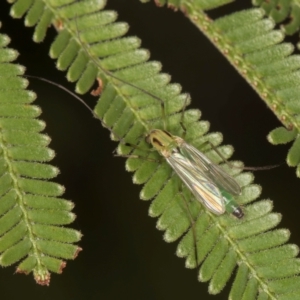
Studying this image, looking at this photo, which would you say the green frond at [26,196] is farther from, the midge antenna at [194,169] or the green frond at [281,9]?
the green frond at [281,9]

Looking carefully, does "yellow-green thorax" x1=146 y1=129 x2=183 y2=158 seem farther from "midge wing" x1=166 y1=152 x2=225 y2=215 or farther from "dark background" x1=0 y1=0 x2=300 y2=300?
"dark background" x1=0 y1=0 x2=300 y2=300

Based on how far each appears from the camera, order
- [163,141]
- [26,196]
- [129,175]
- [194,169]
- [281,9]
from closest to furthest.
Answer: [26,196] → [163,141] → [194,169] → [281,9] → [129,175]

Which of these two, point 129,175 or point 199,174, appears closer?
point 199,174

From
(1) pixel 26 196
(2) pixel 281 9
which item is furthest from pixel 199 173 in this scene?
(2) pixel 281 9

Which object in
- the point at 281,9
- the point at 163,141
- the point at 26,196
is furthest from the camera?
the point at 281,9

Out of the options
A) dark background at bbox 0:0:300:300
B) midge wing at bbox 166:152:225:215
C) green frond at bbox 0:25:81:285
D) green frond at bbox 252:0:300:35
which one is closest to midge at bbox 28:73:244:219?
midge wing at bbox 166:152:225:215

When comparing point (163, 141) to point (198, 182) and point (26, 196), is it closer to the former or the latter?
point (198, 182)

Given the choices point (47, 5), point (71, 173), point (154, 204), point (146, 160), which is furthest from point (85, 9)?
point (71, 173)
